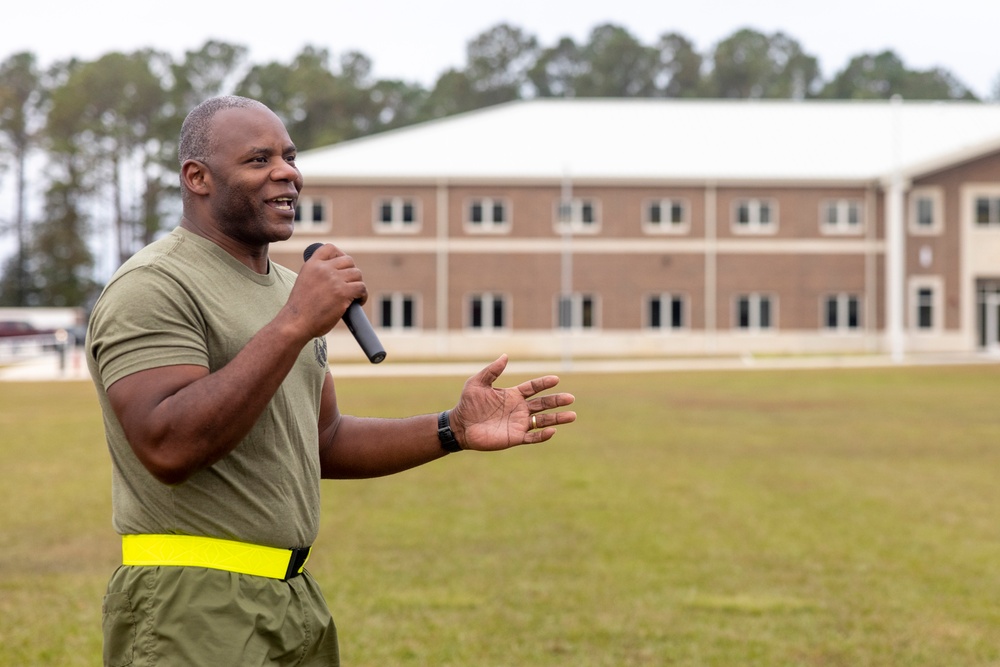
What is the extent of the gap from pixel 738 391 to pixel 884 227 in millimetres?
23463

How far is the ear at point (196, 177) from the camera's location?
2.87 m

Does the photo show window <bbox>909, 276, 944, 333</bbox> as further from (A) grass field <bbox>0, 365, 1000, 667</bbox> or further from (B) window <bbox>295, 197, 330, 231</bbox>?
(A) grass field <bbox>0, 365, 1000, 667</bbox>

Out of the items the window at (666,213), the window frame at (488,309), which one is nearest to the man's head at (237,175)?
the window frame at (488,309)

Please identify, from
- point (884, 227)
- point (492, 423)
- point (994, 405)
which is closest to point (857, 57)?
point (884, 227)

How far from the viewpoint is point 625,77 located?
96.7m

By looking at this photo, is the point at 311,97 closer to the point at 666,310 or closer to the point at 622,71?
the point at 622,71

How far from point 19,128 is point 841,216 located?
5588 centimetres

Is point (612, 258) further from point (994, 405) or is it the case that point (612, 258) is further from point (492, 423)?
point (492, 423)

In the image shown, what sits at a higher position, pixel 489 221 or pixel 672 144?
pixel 672 144

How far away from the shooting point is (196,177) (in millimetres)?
2883

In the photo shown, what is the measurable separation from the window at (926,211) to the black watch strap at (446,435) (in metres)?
50.0

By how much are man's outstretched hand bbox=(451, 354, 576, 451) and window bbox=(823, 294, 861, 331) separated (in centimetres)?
4871

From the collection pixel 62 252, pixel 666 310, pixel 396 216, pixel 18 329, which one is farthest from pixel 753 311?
pixel 62 252

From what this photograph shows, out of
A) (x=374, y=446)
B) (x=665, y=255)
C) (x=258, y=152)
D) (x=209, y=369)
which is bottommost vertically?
(x=374, y=446)
